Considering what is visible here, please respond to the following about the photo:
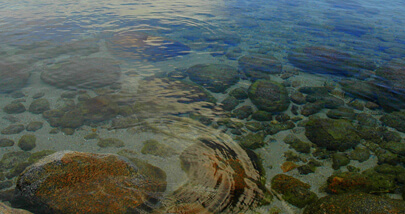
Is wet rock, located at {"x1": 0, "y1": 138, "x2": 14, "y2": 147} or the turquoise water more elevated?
the turquoise water

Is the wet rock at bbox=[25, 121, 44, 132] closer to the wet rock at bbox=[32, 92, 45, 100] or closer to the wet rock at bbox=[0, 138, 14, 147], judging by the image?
the wet rock at bbox=[0, 138, 14, 147]

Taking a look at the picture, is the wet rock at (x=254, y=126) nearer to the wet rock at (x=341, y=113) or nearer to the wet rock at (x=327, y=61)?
the wet rock at (x=341, y=113)

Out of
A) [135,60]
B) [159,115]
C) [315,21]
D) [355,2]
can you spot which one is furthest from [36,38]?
[355,2]

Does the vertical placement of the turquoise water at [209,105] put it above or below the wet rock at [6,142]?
above

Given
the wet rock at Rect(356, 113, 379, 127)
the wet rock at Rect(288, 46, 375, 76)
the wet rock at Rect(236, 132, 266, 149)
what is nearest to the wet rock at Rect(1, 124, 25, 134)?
the wet rock at Rect(236, 132, 266, 149)

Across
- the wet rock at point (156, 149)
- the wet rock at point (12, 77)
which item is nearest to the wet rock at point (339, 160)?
the wet rock at point (156, 149)

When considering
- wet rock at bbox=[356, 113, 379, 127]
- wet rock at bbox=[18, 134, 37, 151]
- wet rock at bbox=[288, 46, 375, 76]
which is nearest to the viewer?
wet rock at bbox=[18, 134, 37, 151]
